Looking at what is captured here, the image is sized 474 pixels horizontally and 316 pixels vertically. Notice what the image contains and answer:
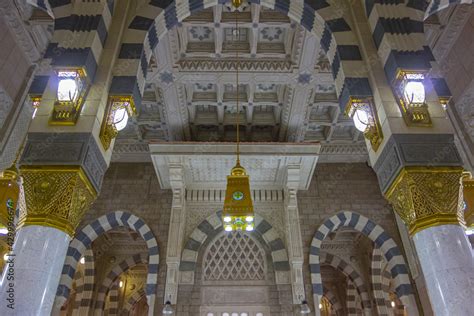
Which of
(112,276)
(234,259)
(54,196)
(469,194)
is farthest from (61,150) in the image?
(112,276)

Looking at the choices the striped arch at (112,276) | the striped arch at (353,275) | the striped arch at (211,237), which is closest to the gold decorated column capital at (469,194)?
the striped arch at (211,237)

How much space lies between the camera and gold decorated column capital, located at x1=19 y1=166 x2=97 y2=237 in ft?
9.80

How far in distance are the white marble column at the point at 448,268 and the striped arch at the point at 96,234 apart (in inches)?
218

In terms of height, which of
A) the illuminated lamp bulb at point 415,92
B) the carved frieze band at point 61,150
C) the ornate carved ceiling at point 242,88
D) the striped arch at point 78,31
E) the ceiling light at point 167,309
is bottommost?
the ceiling light at point 167,309

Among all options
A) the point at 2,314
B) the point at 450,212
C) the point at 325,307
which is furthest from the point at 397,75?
the point at 325,307

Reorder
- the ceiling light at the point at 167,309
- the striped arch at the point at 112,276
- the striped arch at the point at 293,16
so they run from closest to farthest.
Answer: the striped arch at the point at 293,16, the ceiling light at the point at 167,309, the striped arch at the point at 112,276

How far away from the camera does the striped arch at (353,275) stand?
1017 centimetres

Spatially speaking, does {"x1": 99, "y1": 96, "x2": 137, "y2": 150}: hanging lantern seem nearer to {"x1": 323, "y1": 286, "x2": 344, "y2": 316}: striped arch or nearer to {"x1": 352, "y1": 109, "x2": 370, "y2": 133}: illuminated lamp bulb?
{"x1": 352, "y1": 109, "x2": 370, "y2": 133}: illuminated lamp bulb

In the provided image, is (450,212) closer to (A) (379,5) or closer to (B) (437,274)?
(B) (437,274)

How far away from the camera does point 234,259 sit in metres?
7.82

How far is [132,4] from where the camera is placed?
4641mm

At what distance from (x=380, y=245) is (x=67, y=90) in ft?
23.7

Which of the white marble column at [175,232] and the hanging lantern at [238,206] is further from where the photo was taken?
the white marble column at [175,232]

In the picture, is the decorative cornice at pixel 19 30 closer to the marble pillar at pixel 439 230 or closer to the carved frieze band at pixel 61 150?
the carved frieze band at pixel 61 150
